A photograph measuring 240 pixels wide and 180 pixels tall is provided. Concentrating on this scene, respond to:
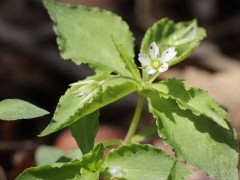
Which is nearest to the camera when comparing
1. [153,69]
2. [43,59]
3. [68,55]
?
[153,69]

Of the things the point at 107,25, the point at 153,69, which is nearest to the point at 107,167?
the point at 153,69

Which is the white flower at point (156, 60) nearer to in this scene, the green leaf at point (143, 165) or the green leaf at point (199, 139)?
the green leaf at point (199, 139)

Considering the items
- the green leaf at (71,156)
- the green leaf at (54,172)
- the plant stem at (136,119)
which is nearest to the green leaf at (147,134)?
the plant stem at (136,119)

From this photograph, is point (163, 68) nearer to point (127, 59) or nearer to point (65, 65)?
point (127, 59)

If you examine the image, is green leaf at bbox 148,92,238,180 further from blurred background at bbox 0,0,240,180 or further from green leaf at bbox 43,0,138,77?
blurred background at bbox 0,0,240,180

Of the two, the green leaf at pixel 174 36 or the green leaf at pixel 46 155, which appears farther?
the green leaf at pixel 46 155

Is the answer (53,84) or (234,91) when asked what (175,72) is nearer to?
(234,91)

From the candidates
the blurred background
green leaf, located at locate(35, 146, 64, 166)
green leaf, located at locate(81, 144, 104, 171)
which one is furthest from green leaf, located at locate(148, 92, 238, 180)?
the blurred background
